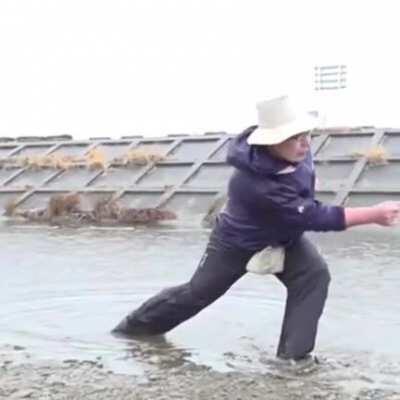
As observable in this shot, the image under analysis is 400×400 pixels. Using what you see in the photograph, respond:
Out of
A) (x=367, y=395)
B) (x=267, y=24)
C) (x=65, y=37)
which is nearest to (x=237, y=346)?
(x=367, y=395)

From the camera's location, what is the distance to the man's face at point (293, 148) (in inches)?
209

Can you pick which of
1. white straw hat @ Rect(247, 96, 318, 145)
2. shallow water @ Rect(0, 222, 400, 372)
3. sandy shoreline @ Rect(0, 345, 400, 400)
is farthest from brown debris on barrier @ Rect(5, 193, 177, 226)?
white straw hat @ Rect(247, 96, 318, 145)

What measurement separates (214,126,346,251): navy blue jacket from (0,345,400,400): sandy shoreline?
77 centimetres

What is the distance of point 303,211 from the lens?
5.27 metres

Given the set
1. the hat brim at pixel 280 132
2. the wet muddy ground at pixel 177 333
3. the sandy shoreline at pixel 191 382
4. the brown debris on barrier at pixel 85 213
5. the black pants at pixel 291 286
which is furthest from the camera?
the brown debris on barrier at pixel 85 213

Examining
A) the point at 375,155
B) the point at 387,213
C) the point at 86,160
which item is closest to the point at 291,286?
the point at 387,213

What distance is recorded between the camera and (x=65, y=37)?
30.8 metres

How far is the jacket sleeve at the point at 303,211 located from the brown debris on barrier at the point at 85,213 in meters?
8.32

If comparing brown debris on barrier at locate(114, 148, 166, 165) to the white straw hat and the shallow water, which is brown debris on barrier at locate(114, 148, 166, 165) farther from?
the white straw hat

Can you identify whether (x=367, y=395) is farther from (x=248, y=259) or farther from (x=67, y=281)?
(x=67, y=281)

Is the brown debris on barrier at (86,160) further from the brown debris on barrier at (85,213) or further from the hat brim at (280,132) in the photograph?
the hat brim at (280,132)

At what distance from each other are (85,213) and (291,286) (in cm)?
888

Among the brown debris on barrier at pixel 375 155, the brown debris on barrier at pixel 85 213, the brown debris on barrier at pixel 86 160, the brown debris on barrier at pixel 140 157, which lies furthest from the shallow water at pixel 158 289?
the brown debris on barrier at pixel 86 160

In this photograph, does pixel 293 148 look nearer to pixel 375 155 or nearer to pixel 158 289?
pixel 158 289
